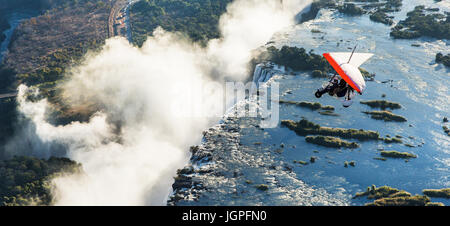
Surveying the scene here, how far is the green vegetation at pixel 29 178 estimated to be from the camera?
4819cm

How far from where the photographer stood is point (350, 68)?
1212 inches

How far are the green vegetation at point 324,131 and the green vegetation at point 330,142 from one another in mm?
1436

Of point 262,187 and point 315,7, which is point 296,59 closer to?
point 262,187

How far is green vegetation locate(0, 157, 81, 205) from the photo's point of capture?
48.2 m

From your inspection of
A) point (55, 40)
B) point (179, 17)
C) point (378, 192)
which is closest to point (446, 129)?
point (378, 192)

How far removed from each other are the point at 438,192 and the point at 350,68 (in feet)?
81.6

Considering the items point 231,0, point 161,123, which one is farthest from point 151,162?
point 231,0

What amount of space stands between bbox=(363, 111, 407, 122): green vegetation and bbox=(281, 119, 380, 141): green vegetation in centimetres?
537

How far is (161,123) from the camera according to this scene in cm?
7175

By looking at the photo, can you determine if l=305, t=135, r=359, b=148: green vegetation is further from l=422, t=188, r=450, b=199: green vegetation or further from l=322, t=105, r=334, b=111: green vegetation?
l=422, t=188, r=450, b=199: green vegetation

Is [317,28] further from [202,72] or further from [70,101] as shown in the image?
[70,101]

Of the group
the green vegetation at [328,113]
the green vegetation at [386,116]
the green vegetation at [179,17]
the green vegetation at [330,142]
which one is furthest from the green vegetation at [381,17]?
the green vegetation at [330,142]

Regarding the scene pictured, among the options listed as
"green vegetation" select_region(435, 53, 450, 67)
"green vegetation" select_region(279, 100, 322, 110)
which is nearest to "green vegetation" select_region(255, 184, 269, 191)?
"green vegetation" select_region(279, 100, 322, 110)

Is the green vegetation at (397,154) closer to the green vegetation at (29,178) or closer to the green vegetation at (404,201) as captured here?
the green vegetation at (404,201)
